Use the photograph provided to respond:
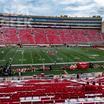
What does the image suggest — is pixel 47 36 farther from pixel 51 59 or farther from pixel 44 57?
pixel 51 59

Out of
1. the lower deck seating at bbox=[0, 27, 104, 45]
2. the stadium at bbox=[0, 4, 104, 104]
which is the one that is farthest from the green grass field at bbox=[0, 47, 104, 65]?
the lower deck seating at bbox=[0, 27, 104, 45]

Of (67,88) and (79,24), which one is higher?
(79,24)

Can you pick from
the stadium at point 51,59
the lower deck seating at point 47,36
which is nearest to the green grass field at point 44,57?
the stadium at point 51,59

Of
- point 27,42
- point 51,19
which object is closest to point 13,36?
point 27,42

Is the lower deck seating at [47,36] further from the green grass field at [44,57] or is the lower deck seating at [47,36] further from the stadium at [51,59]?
the green grass field at [44,57]

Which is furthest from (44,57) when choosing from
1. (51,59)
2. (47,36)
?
(47,36)

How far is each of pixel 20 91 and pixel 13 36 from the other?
8465 cm

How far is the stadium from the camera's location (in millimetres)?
21719

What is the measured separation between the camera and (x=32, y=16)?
425ft

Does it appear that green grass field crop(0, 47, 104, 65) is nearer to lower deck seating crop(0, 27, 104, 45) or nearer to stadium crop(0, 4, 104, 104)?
stadium crop(0, 4, 104, 104)

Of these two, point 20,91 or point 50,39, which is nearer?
point 20,91

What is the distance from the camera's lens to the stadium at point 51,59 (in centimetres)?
2172

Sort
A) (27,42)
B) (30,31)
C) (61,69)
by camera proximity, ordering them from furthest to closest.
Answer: (30,31), (27,42), (61,69)

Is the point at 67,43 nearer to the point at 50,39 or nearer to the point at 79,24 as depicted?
the point at 50,39
